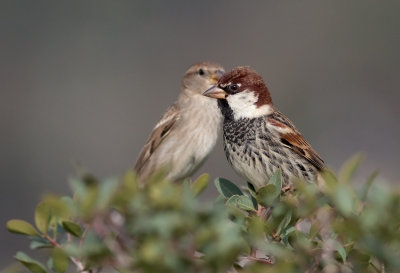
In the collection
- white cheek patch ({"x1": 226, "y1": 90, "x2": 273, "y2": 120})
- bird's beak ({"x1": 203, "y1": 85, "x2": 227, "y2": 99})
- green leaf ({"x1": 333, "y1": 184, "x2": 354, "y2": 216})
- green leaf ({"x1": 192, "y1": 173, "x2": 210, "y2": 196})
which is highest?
green leaf ({"x1": 192, "y1": 173, "x2": 210, "y2": 196})

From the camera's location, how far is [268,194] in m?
1.76

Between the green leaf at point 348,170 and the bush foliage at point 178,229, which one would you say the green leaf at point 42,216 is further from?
the green leaf at point 348,170

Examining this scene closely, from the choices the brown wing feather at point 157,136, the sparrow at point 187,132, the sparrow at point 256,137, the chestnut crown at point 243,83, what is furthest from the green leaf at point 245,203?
the brown wing feather at point 157,136

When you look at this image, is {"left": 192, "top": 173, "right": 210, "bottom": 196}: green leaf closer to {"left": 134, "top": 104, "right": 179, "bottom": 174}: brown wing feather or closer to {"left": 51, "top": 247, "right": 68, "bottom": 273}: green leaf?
{"left": 51, "top": 247, "right": 68, "bottom": 273}: green leaf

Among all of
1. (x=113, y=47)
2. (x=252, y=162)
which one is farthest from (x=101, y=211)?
(x=113, y=47)

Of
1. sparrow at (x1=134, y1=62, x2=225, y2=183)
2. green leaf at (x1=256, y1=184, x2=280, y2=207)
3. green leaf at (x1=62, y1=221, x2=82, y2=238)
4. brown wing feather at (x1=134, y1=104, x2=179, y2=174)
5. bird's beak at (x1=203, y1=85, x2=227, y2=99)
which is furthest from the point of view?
brown wing feather at (x1=134, y1=104, x2=179, y2=174)

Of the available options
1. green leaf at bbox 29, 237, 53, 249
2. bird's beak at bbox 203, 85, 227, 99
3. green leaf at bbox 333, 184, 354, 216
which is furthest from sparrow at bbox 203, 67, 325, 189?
green leaf at bbox 333, 184, 354, 216

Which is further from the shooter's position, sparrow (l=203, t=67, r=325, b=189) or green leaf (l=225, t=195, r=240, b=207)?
sparrow (l=203, t=67, r=325, b=189)

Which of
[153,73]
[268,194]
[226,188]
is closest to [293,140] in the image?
[226,188]

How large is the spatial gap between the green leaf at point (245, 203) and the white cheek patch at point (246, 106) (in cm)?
120

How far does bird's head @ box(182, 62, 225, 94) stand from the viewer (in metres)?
4.57

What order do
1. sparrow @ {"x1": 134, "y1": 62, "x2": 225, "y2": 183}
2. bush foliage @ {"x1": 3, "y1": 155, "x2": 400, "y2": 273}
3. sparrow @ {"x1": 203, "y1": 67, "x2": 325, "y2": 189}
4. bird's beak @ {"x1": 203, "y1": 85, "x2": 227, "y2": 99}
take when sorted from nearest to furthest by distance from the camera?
1. bush foliage @ {"x1": 3, "y1": 155, "x2": 400, "y2": 273}
2. sparrow @ {"x1": 203, "y1": 67, "x2": 325, "y2": 189}
3. bird's beak @ {"x1": 203, "y1": 85, "x2": 227, "y2": 99}
4. sparrow @ {"x1": 134, "y1": 62, "x2": 225, "y2": 183}

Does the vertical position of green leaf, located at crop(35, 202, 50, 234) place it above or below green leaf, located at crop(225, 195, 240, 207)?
above

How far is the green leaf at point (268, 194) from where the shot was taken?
68.9 inches
